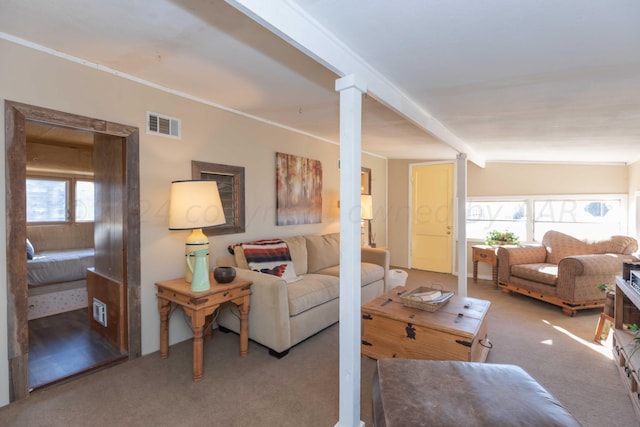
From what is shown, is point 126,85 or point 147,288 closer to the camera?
point 126,85

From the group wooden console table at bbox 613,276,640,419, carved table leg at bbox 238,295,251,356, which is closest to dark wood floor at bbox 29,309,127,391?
carved table leg at bbox 238,295,251,356

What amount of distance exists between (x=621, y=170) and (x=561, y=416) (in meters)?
5.09

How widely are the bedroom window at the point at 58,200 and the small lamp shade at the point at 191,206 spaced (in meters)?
3.95

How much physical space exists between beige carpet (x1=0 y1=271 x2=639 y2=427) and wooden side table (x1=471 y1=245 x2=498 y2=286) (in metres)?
1.72

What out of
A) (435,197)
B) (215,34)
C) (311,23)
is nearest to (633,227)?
(435,197)

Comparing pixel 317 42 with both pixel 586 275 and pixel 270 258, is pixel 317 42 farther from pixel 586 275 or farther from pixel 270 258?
pixel 586 275

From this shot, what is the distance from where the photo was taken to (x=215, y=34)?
175 centimetres

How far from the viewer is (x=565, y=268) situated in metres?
3.61

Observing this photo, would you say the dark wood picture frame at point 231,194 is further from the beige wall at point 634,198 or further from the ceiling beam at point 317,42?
the beige wall at point 634,198

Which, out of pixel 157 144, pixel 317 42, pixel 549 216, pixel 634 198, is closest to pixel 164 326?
pixel 157 144

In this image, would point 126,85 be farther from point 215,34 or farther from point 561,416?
point 561,416

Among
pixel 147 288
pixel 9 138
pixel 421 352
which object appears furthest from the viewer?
pixel 147 288

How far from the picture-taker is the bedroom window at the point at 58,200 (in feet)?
15.7

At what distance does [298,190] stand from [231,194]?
102 centimetres
